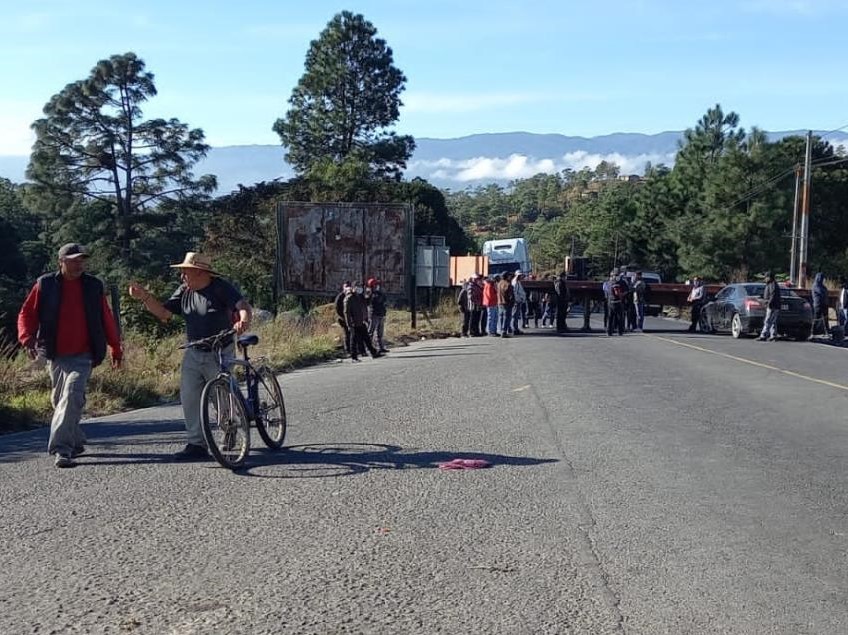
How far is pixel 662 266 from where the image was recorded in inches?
2576

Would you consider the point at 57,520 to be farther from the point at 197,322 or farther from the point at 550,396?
the point at 550,396

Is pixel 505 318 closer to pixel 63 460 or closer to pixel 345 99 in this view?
pixel 63 460

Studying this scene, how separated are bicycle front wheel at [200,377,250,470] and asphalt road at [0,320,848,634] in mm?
193

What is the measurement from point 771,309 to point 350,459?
1889 cm

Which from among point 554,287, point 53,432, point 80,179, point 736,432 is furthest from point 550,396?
point 80,179

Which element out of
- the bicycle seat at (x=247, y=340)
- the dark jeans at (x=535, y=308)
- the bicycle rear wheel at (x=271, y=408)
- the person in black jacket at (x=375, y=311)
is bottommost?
the dark jeans at (x=535, y=308)

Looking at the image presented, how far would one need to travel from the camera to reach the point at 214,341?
824cm

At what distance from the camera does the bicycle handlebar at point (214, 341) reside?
8219mm

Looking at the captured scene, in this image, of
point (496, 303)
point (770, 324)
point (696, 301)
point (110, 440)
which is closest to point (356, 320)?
point (496, 303)

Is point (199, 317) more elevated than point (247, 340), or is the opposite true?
point (199, 317)

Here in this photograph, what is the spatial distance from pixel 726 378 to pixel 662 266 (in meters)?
51.4

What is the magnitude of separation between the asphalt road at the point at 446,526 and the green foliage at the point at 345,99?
52.2 meters

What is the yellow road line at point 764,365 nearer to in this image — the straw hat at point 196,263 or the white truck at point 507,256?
the straw hat at point 196,263

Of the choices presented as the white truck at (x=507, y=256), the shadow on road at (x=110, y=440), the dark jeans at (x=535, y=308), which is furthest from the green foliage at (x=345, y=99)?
the shadow on road at (x=110, y=440)
